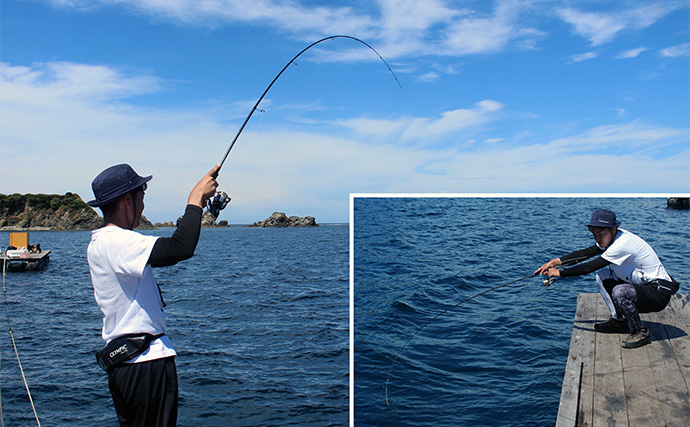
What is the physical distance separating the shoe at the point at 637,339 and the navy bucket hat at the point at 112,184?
17.2 feet

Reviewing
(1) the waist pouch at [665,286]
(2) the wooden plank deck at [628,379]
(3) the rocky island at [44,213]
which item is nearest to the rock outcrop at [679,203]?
(2) the wooden plank deck at [628,379]

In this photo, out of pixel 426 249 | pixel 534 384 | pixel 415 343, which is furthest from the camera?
pixel 426 249

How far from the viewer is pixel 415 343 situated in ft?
25.9

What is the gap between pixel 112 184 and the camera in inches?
104

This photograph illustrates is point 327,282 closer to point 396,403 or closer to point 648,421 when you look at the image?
point 396,403

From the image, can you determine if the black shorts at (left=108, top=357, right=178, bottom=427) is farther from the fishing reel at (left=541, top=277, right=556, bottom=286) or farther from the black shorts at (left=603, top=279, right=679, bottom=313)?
the black shorts at (left=603, top=279, right=679, bottom=313)

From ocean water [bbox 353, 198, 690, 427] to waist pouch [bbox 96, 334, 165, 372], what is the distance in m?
4.32

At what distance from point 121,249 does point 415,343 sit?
6163mm

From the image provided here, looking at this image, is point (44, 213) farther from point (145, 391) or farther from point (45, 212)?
point (145, 391)

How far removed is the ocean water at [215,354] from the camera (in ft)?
34.1

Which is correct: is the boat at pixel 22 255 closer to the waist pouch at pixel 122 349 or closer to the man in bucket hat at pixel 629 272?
the waist pouch at pixel 122 349

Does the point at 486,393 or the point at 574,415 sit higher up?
the point at 574,415

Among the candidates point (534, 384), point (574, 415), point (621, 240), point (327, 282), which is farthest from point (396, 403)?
point (327, 282)

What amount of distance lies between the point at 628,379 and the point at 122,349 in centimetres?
445
